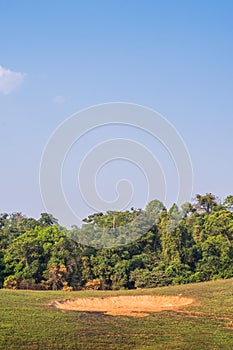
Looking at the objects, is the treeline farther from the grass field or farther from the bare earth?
the grass field

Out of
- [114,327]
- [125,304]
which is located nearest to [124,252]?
[125,304]

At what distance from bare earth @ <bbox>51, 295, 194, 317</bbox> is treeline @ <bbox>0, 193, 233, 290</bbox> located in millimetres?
A: 8596

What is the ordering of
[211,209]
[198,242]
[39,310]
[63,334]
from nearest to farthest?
[63,334], [39,310], [198,242], [211,209]

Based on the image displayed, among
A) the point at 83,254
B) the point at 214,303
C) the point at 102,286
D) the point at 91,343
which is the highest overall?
the point at 83,254

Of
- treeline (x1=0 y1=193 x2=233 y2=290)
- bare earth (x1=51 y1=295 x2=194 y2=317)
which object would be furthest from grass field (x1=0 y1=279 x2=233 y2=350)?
treeline (x1=0 y1=193 x2=233 y2=290)

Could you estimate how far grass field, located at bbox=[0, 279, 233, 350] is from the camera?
1056 cm

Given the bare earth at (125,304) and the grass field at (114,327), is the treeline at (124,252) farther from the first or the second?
the grass field at (114,327)

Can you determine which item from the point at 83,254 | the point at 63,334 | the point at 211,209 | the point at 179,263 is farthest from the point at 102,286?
the point at 63,334

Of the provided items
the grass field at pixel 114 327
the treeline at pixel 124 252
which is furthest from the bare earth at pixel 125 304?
the treeline at pixel 124 252

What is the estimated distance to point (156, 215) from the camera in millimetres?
30594

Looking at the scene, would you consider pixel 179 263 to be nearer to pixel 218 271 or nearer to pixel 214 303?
pixel 218 271

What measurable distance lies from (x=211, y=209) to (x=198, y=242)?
599 centimetres

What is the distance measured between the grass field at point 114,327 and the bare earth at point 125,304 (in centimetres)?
58

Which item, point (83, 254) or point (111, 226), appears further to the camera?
point (111, 226)
